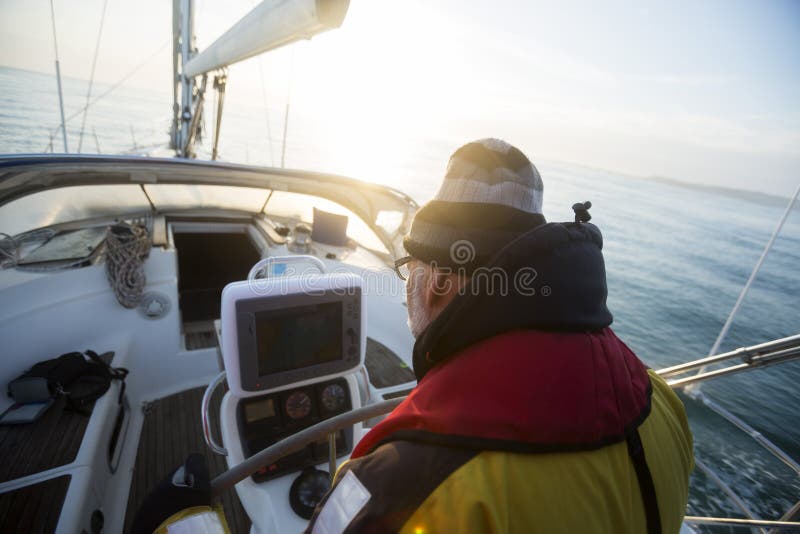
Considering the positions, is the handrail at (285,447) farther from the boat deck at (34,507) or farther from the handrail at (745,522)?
the handrail at (745,522)

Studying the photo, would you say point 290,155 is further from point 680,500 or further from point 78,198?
point 680,500

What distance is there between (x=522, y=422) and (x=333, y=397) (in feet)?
5.07

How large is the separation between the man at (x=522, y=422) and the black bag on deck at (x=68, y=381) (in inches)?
79.0

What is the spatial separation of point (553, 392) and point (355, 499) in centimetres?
34

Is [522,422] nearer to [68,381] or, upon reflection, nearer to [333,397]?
[333,397]

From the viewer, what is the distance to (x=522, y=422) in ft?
1.66

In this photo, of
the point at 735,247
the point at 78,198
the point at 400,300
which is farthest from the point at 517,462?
the point at 735,247

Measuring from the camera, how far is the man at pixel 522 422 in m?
0.48

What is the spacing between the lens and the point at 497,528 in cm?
45

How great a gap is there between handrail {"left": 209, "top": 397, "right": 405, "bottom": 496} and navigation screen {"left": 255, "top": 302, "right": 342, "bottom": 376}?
435mm

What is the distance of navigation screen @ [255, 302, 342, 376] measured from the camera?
1449 millimetres

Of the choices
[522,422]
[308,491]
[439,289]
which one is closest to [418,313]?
[439,289]

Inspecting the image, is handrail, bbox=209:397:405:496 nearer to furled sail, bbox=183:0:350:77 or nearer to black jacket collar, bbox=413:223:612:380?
black jacket collar, bbox=413:223:612:380

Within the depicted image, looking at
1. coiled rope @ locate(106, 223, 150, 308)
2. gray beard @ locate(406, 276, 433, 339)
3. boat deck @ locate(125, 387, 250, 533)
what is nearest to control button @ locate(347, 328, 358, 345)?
gray beard @ locate(406, 276, 433, 339)
